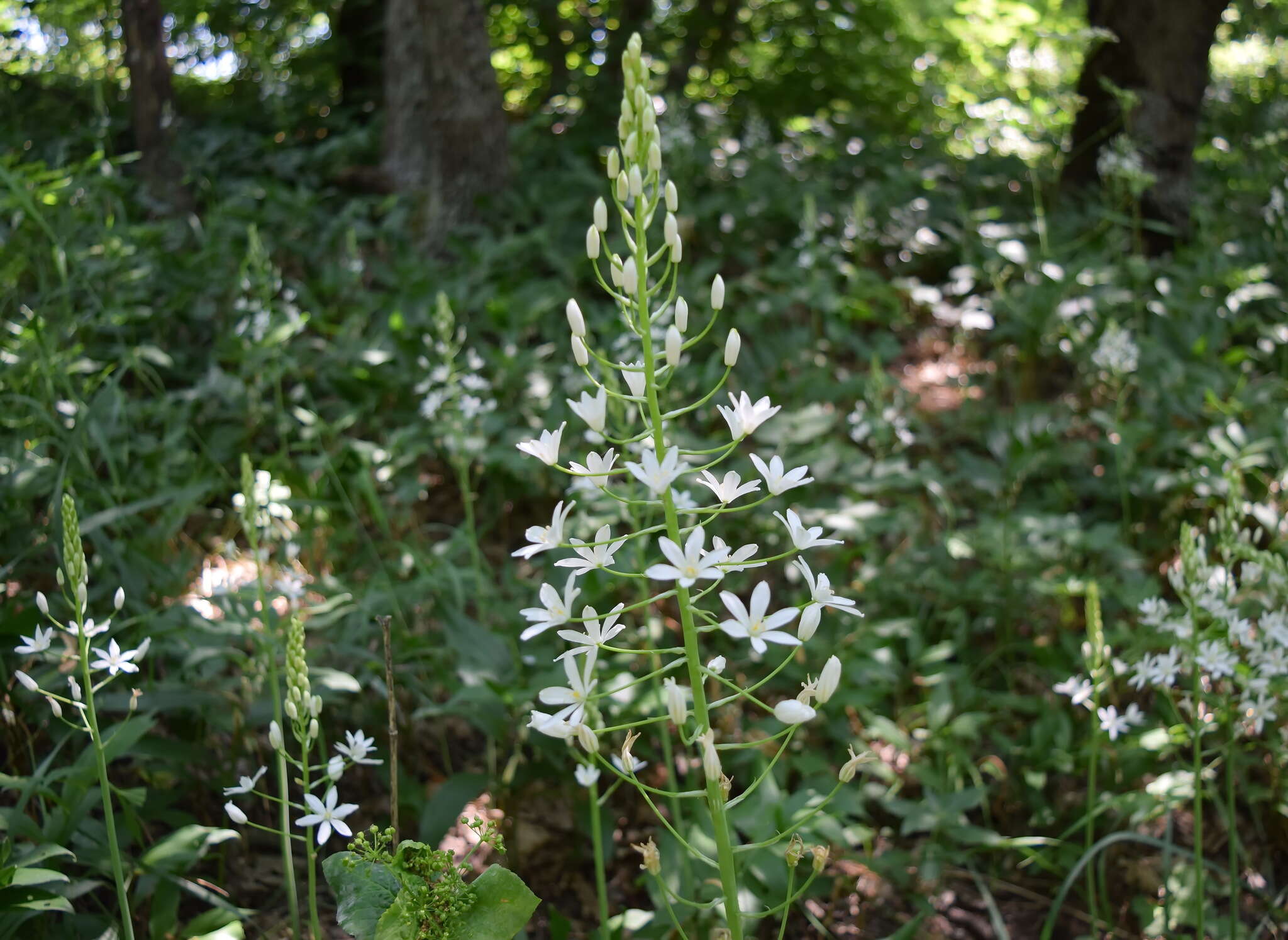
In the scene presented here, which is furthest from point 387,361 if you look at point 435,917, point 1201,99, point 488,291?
point 1201,99

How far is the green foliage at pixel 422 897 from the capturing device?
4.50 ft

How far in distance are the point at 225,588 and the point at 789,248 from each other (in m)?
3.83

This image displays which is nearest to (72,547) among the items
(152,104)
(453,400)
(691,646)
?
(691,646)

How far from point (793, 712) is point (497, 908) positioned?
0.62 m

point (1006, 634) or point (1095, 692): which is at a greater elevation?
point (1095, 692)

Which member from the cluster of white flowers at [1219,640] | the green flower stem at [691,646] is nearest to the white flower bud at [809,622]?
the green flower stem at [691,646]

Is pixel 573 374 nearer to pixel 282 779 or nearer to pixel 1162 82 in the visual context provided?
pixel 282 779

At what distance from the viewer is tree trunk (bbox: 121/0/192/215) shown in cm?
418

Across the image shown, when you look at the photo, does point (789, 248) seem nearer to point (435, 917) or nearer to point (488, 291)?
point (488, 291)

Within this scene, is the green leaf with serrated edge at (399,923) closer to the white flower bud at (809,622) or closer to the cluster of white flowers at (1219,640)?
the white flower bud at (809,622)

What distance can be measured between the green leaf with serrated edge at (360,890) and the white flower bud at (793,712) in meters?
0.69

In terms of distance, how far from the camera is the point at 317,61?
6.92 m

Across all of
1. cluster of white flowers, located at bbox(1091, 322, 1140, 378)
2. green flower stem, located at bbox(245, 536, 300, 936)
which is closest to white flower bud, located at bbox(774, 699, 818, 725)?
green flower stem, located at bbox(245, 536, 300, 936)

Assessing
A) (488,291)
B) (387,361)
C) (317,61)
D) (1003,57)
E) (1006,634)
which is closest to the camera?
(1006,634)
